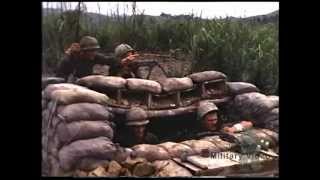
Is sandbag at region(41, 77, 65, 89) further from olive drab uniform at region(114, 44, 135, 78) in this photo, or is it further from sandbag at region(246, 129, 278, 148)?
sandbag at region(246, 129, 278, 148)

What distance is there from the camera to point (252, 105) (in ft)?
14.3

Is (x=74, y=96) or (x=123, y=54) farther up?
(x=123, y=54)

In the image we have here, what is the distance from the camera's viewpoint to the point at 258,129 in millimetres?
4320

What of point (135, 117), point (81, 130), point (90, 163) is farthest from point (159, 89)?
point (90, 163)

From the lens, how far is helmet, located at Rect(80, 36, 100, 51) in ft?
14.0

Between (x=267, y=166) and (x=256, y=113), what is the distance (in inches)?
19.5

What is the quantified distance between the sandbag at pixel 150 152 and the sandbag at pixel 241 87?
2.82 ft

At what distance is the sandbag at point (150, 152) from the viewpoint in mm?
4215

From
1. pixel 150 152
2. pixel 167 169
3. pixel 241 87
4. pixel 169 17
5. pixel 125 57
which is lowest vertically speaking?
pixel 167 169

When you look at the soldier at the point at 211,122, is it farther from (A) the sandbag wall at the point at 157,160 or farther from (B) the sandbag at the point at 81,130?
(B) the sandbag at the point at 81,130

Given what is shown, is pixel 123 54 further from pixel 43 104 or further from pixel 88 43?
pixel 43 104

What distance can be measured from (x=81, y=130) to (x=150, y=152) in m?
0.65
